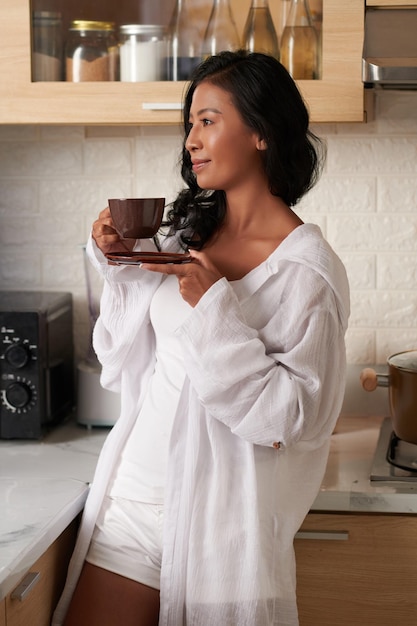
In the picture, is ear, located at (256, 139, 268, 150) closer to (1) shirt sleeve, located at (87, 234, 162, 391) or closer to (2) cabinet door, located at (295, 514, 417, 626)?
(1) shirt sleeve, located at (87, 234, 162, 391)

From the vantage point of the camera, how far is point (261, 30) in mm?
1868

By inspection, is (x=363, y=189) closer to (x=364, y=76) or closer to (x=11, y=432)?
(x=364, y=76)

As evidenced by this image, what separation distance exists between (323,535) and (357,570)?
0.29 ft

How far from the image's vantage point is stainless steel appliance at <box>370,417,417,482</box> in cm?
174

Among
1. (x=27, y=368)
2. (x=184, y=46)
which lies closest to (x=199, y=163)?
(x=184, y=46)

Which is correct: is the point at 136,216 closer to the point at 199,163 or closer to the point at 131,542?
the point at 199,163

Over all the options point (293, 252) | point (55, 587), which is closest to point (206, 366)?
point (293, 252)

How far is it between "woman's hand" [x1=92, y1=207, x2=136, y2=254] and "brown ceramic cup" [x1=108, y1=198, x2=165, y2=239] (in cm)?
6

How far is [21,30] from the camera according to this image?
6.20 feet

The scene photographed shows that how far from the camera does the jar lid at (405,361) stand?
184 cm

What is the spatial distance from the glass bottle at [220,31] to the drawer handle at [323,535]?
92cm

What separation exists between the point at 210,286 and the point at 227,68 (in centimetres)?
37

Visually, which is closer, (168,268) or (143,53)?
(168,268)

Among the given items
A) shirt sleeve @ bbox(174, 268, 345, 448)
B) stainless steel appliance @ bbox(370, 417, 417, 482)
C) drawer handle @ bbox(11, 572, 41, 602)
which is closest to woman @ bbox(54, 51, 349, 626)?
shirt sleeve @ bbox(174, 268, 345, 448)
